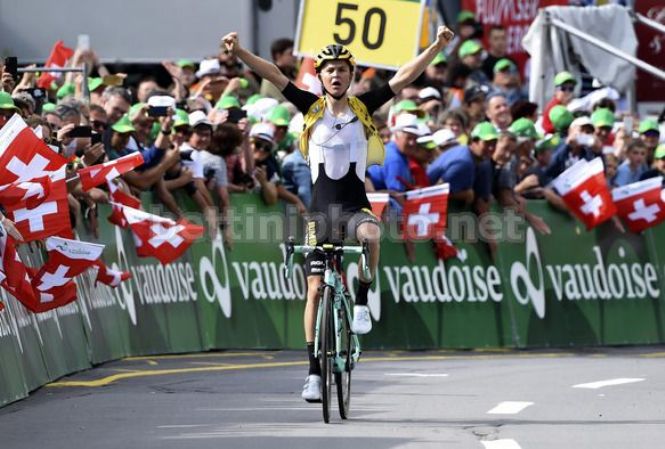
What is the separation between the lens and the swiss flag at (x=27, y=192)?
13.1 metres

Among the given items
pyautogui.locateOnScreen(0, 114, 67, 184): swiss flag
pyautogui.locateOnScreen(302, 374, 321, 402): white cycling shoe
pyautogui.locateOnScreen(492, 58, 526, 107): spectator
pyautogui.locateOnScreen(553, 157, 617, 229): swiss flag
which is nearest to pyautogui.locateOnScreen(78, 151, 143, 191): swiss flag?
pyautogui.locateOnScreen(0, 114, 67, 184): swiss flag

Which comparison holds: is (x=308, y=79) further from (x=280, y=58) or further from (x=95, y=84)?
(x=95, y=84)

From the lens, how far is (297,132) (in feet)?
66.8

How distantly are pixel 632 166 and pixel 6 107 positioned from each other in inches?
391

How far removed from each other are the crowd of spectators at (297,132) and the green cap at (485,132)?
0.01 meters

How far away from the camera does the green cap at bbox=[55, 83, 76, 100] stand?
18359 mm

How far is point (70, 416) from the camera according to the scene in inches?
494

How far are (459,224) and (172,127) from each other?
369cm

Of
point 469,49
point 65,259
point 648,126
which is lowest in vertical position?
point 65,259

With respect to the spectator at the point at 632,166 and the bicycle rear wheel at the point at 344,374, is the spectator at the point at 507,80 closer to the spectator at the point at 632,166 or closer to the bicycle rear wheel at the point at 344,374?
the spectator at the point at 632,166

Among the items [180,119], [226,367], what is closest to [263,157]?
[180,119]

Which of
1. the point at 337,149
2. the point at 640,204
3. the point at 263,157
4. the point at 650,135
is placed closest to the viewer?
the point at 337,149

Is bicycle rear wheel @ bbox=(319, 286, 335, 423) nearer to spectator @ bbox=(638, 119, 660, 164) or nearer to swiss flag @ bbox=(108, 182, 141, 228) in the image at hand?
swiss flag @ bbox=(108, 182, 141, 228)

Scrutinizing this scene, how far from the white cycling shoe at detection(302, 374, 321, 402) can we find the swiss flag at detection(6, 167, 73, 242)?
2.15 m
